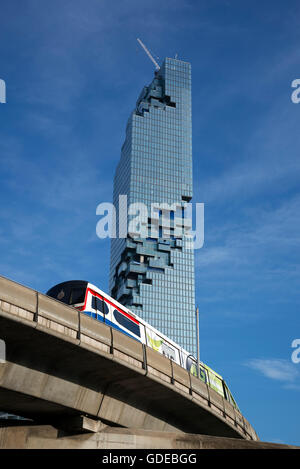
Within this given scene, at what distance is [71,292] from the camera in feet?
90.0

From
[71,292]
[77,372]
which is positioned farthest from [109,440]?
[71,292]

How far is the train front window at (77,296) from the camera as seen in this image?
2665cm

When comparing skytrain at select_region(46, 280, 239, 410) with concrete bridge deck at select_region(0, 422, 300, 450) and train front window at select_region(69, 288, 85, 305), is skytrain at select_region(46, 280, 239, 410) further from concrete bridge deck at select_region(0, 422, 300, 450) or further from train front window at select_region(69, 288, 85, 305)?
concrete bridge deck at select_region(0, 422, 300, 450)

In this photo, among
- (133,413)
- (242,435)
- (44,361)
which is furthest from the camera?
(242,435)

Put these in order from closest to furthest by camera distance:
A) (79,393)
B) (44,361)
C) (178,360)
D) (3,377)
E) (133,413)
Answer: (3,377)
(44,361)
(79,393)
(133,413)
(178,360)

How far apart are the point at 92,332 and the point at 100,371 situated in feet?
4.79

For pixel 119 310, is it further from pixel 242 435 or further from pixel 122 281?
pixel 122 281

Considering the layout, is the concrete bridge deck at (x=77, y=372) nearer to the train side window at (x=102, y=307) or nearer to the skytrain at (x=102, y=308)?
the skytrain at (x=102, y=308)

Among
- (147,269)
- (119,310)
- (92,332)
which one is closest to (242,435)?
(119,310)

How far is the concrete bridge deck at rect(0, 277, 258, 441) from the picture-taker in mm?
16672

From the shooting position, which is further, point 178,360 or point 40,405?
point 178,360

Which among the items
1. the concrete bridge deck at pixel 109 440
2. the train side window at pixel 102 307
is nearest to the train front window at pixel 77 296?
the train side window at pixel 102 307
